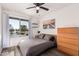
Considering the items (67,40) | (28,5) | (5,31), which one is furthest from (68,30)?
(5,31)

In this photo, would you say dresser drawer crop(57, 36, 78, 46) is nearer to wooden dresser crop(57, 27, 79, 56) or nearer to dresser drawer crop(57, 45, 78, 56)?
wooden dresser crop(57, 27, 79, 56)

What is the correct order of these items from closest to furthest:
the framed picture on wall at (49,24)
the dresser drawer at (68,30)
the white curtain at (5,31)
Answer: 1. the white curtain at (5,31)
2. the dresser drawer at (68,30)
3. the framed picture on wall at (49,24)

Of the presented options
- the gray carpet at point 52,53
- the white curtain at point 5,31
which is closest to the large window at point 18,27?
the white curtain at point 5,31

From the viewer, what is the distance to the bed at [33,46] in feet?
5.24

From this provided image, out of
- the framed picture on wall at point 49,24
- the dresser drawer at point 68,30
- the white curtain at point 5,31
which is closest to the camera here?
the white curtain at point 5,31

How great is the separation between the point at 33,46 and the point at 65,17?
86 centimetres

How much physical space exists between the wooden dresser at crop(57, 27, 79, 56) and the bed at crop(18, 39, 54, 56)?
8.0 inches

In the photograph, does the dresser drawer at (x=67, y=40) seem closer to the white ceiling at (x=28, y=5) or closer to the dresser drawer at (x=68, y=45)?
the dresser drawer at (x=68, y=45)

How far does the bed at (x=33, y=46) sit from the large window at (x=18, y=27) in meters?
0.20

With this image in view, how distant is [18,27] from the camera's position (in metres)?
1.71

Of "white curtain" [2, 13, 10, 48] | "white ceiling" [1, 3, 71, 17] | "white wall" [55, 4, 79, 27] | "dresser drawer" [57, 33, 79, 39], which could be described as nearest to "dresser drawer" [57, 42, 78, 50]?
"dresser drawer" [57, 33, 79, 39]

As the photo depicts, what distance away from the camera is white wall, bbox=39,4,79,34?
1659 millimetres

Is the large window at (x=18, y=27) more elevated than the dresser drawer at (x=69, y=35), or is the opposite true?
the large window at (x=18, y=27)

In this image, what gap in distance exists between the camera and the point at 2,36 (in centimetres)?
163
